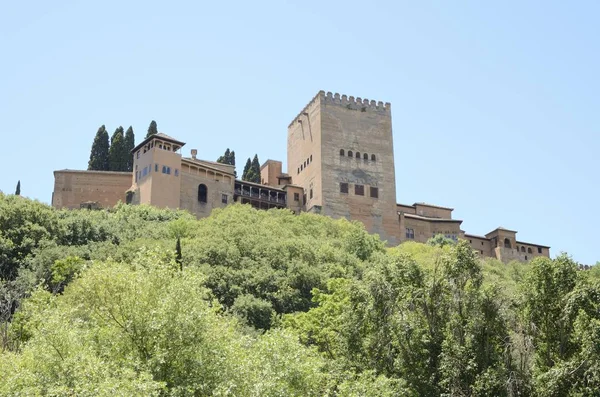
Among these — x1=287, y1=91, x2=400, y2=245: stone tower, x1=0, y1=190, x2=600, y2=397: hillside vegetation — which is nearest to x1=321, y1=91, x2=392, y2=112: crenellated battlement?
x1=287, y1=91, x2=400, y2=245: stone tower

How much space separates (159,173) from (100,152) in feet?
53.2

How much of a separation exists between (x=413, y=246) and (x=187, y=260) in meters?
25.3

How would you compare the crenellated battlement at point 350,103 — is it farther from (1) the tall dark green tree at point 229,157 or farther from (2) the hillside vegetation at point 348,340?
(2) the hillside vegetation at point 348,340

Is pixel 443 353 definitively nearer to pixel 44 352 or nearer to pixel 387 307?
pixel 387 307

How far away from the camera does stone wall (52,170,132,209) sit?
70875mm

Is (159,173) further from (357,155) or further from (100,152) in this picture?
(357,155)

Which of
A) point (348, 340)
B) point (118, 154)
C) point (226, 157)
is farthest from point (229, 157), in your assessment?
point (348, 340)

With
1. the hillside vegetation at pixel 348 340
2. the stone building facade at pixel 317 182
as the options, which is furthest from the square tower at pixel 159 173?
the hillside vegetation at pixel 348 340

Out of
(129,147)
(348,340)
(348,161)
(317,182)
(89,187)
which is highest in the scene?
(129,147)

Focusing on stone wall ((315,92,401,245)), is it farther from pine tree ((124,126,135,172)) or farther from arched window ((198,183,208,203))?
pine tree ((124,126,135,172))

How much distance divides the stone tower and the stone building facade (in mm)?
90

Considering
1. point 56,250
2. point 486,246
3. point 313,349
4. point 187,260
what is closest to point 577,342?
point 313,349

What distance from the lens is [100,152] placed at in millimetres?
80375

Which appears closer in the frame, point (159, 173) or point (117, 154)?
point (159, 173)
